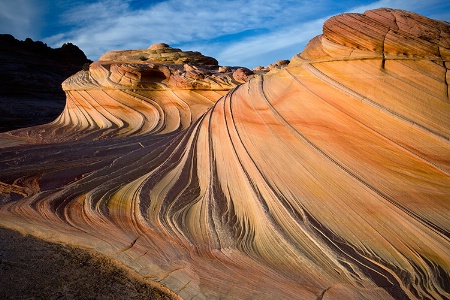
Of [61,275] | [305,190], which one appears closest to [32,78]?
[61,275]

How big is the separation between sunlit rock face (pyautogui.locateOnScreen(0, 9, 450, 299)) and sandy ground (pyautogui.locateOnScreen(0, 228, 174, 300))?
0.08m

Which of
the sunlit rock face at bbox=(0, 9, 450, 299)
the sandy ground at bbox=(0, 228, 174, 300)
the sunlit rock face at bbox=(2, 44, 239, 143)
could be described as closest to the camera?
the sandy ground at bbox=(0, 228, 174, 300)

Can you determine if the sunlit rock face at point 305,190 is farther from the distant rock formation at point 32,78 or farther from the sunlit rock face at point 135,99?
the distant rock formation at point 32,78

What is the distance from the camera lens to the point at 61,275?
178 cm

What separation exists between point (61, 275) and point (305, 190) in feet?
5.33

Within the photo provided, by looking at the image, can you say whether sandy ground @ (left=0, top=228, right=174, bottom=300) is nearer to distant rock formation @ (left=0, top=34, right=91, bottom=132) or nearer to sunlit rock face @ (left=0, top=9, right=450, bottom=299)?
sunlit rock face @ (left=0, top=9, right=450, bottom=299)

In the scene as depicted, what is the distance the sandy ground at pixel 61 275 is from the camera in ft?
5.34

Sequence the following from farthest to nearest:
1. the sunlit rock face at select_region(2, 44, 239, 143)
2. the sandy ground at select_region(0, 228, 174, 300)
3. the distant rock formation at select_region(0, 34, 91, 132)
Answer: the distant rock formation at select_region(0, 34, 91, 132) → the sunlit rock face at select_region(2, 44, 239, 143) → the sandy ground at select_region(0, 228, 174, 300)

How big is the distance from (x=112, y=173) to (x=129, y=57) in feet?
22.3

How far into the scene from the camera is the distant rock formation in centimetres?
1446

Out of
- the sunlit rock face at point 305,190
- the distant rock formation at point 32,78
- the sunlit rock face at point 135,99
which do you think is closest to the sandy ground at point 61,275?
the sunlit rock face at point 305,190

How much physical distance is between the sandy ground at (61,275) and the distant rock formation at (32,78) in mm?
11725

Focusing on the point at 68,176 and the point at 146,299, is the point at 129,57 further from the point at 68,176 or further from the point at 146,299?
the point at 146,299

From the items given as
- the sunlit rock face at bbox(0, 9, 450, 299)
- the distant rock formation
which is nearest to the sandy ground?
the sunlit rock face at bbox(0, 9, 450, 299)
